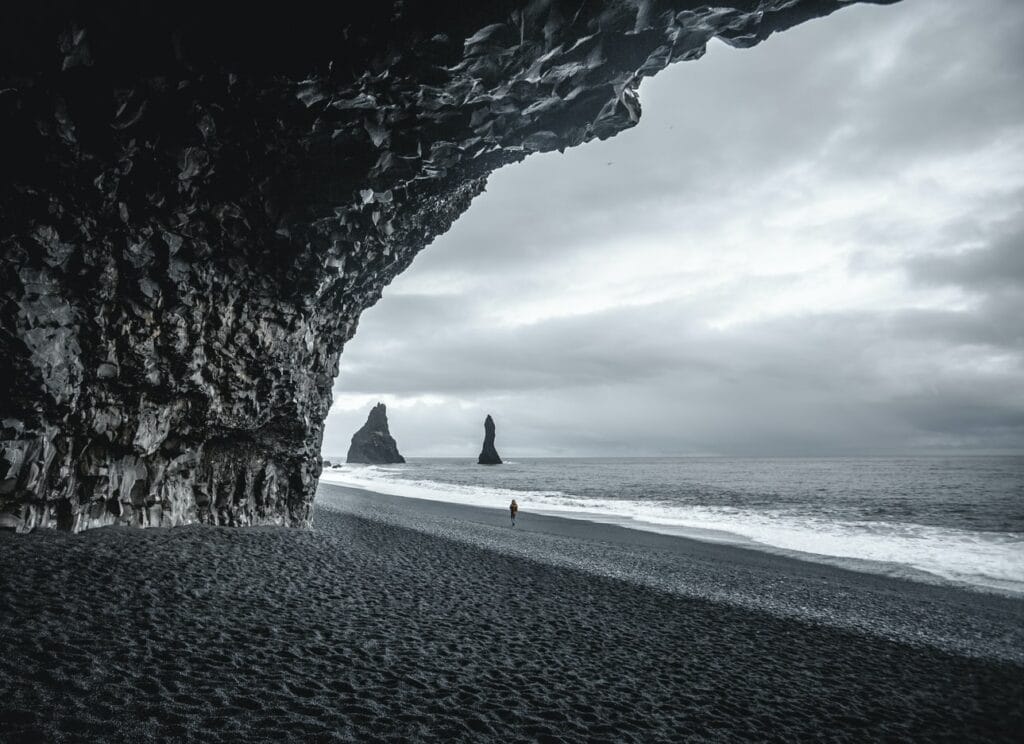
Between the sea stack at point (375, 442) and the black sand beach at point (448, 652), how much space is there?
158279mm

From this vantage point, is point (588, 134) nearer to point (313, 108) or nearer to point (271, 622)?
point (313, 108)

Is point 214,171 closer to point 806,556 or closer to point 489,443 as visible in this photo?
point 806,556

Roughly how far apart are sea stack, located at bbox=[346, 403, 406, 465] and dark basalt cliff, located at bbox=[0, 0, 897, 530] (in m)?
156

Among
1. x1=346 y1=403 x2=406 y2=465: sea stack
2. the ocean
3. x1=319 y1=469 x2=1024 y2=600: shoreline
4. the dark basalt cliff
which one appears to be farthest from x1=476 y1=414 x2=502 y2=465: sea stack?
the dark basalt cliff

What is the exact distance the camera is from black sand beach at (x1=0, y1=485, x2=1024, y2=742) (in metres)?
6.20

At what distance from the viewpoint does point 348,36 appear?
32.7ft

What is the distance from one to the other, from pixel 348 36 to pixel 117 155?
5.87 m

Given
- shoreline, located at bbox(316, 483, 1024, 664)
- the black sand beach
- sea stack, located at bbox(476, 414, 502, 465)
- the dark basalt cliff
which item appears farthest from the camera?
sea stack, located at bbox(476, 414, 502, 465)

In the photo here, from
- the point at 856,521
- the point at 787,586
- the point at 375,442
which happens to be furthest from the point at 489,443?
the point at 787,586

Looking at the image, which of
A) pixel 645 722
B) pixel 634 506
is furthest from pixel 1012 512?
pixel 645 722

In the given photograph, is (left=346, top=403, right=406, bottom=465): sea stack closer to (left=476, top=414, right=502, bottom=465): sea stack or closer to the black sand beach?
(left=476, top=414, right=502, bottom=465): sea stack

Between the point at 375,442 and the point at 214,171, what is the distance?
162173 mm

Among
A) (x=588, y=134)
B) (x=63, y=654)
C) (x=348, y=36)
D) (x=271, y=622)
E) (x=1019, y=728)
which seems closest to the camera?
(x=63, y=654)

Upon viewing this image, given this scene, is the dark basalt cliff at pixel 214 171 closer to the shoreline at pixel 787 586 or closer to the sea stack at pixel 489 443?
the shoreline at pixel 787 586
